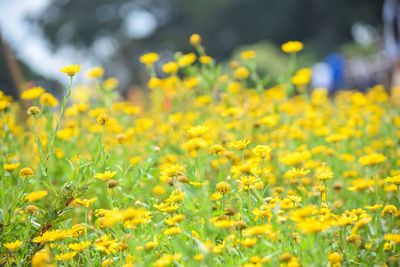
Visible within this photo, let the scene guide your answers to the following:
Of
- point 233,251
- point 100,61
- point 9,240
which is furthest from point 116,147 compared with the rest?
point 100,61

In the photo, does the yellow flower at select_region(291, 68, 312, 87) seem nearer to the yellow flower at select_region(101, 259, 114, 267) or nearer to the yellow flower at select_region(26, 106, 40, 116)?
the yellow flower at select_region(26, 106, 40, 116)

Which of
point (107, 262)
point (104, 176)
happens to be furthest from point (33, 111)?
point (107, 262)

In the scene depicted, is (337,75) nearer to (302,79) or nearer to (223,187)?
(302,79)

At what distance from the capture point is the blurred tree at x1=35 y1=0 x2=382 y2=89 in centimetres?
2422

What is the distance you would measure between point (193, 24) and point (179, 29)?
889mm

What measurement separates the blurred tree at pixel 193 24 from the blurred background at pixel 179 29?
0.11 ft

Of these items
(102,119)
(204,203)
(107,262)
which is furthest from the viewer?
(102,119)

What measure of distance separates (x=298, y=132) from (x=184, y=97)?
1227mm

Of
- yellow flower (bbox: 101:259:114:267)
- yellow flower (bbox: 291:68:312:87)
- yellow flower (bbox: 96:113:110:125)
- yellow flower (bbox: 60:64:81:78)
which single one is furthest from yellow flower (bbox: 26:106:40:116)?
yellow flower (bbox: 291:68:312:87)

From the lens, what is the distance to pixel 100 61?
30.0 m

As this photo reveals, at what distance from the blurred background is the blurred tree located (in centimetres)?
3

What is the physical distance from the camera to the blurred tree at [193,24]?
79.5 ft

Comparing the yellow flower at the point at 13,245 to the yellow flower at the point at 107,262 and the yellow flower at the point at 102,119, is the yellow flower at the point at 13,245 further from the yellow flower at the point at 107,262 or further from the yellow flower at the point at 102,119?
the yellow flower at the point at 102,119

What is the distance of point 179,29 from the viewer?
27719mm
